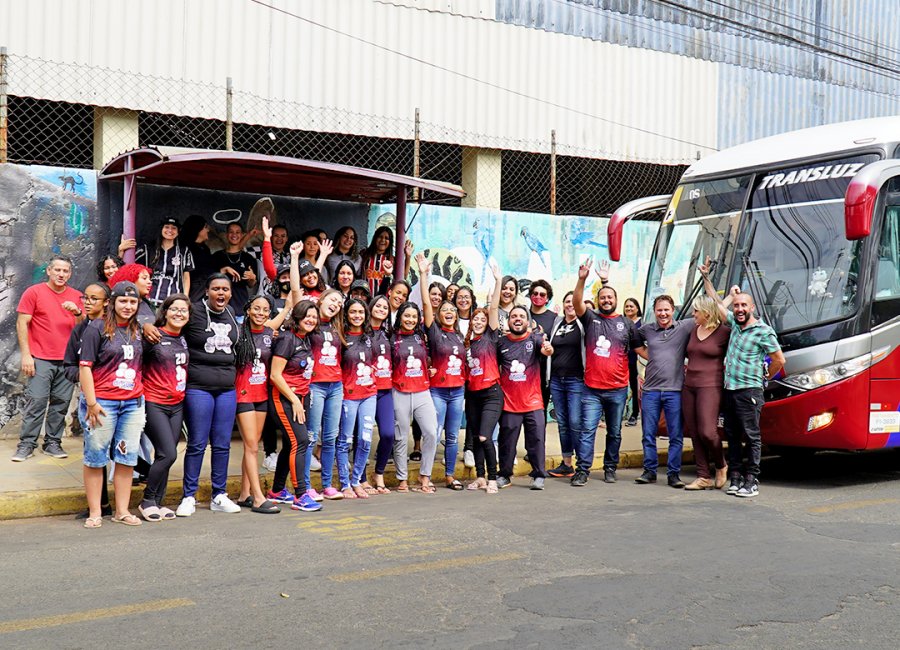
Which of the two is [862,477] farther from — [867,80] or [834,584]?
[867,80]

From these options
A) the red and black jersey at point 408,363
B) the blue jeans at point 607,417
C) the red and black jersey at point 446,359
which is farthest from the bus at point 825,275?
the red and black jersey at point 408,363

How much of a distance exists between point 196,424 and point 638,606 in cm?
388

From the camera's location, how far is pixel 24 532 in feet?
22.8

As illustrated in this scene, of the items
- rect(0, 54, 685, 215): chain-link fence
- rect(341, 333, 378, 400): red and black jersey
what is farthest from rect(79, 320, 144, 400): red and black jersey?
rect(0, 54, 685, 215): chain-link fence

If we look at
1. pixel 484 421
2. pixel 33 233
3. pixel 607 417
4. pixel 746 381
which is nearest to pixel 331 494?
pixel 484 421

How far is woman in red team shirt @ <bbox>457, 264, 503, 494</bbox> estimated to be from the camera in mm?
8836

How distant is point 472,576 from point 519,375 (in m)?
3.48

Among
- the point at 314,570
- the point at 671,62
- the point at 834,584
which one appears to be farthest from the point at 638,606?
the point at 671,62

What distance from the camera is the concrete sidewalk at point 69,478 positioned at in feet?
24.7

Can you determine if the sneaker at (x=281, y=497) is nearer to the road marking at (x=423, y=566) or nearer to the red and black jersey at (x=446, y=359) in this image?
the red and black jersey at (x=446, y=359)

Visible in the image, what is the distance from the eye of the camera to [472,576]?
224 inches

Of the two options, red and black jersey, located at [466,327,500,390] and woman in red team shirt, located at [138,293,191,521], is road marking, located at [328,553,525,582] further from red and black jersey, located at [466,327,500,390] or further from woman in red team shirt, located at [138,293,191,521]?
red and black jersey, located at [466,327,500,390]

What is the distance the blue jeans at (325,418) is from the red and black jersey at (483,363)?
1.30m

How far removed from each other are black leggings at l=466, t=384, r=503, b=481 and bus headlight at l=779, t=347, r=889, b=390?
271 cm
